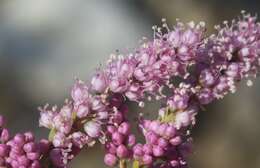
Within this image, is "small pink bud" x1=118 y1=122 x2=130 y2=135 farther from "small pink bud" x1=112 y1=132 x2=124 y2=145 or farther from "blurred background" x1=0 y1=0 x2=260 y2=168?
"blurred background" x1=0 y1=0 x2=260 y2=168

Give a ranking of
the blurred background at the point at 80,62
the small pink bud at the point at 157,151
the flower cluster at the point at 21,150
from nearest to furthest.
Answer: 1. the flower cluster at the point at 21,150
2. the small pink bud at the point at 157,151
3. the blurred background at the point at 80,62

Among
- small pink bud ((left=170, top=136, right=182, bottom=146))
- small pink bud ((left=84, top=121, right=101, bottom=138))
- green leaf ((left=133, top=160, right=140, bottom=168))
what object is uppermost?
small pink bud ((left=84, top=121, right=101, bottom=138))

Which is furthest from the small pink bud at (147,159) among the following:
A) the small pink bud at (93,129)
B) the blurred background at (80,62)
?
the blurred background at (80,62)

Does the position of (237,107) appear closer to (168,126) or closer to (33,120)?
(33,120)

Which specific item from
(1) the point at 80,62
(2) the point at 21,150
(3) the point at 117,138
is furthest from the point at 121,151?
(1) the point at 80,62

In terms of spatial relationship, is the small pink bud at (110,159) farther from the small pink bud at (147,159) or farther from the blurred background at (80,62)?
the blurred background at (80,62)

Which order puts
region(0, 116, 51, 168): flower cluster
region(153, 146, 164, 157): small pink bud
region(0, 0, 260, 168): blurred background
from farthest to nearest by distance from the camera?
region(0, 0, 260, 168): blurred background < region(153, 146, 164, 157): small pink bud < region(0, 116, 51, 168): flower cluster

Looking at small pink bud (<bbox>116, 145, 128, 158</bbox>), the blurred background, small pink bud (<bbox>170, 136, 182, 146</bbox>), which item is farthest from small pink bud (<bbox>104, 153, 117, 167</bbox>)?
the blurred background

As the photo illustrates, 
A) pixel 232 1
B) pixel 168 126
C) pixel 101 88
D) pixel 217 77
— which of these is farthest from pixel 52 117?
pixel 232 1
